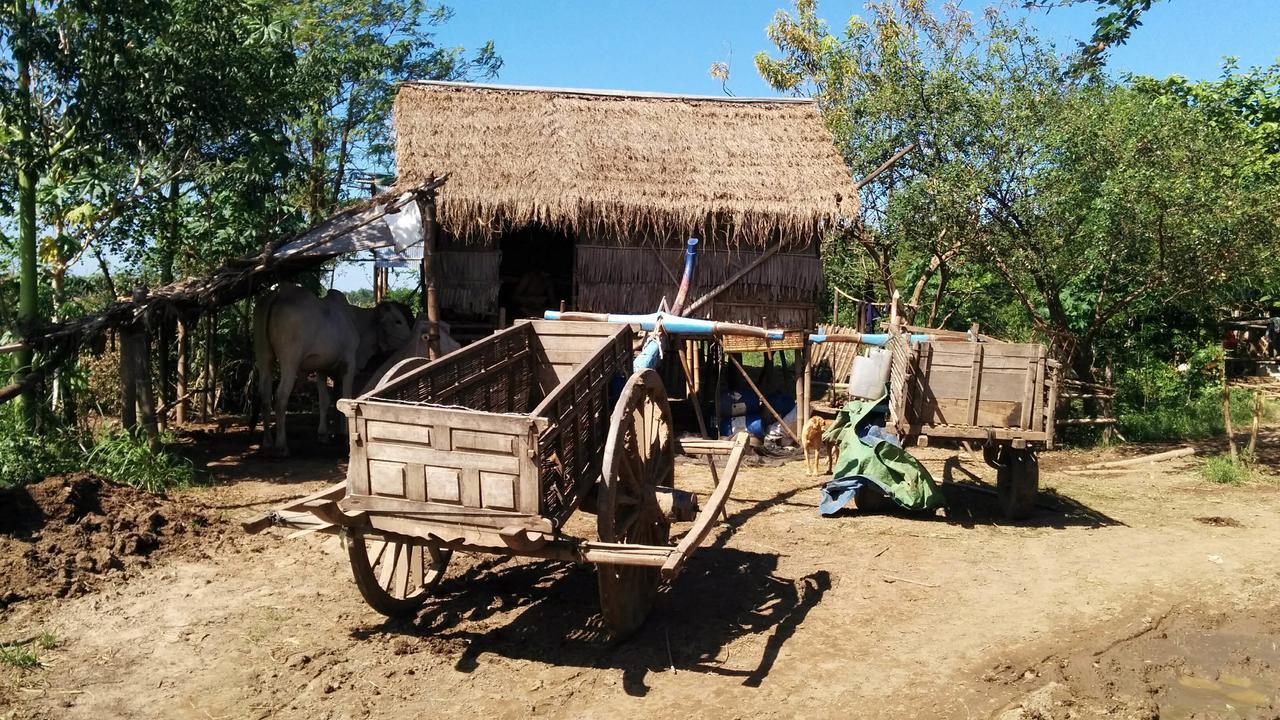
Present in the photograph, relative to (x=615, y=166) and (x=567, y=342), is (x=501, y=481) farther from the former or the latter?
(x=615, y=166)

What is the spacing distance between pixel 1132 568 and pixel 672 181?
261 inches

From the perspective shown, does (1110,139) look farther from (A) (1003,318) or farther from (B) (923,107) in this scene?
(A) (1003,318)

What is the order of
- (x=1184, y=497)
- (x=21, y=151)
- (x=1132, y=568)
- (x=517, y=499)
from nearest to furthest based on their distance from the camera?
(x=517, y=499)
(x=1132, y=568)
(x=21, y=151)
(x=1184, y=497)

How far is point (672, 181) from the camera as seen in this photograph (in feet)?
38.2

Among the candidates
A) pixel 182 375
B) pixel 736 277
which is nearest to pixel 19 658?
pixel 182 375

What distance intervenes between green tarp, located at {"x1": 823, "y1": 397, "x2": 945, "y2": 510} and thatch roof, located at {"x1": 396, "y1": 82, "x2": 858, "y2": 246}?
3728 mm

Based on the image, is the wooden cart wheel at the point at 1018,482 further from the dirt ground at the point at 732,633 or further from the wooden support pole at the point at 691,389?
the wooden support pole at the point at 691,389

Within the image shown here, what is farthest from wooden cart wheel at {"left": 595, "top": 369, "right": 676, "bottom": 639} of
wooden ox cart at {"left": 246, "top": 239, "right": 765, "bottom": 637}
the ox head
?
the ox head

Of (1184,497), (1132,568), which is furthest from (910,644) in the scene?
(1184,497)

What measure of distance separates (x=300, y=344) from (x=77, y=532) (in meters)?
3.94

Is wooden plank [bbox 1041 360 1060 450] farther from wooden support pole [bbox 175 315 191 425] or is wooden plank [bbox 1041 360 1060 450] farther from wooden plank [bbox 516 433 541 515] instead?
wooden support pole [bbox 175 315 191 425]

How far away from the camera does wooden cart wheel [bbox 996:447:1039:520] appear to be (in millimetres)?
8516

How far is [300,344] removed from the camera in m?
10.6

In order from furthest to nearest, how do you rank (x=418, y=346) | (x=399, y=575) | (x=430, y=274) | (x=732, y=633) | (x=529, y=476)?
(x=418, y=346)
(x=430, y=274)
(x=399, y=575)
(x=732, y=633)
(x=529, y=476)
